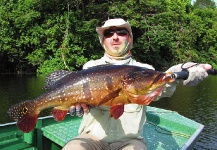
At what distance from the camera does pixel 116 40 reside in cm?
397

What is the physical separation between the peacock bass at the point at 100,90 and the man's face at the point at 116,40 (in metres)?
1.00

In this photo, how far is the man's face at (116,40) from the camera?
3971 millimetres

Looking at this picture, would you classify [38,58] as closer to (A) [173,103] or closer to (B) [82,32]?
(B) [82,32]

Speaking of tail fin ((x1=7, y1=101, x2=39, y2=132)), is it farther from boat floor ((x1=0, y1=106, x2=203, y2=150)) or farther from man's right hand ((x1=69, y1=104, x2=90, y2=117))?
boat floor ((x1=0, y1=106, x2=203, y2=150))

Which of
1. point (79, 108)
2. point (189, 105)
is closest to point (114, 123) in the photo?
point (79, 108)

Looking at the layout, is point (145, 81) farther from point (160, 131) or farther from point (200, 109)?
point (200, 109)

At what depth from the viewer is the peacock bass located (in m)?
2.85

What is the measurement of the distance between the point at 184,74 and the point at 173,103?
15.0 metres

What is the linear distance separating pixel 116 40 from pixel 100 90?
1276 mm

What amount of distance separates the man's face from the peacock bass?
1.00m

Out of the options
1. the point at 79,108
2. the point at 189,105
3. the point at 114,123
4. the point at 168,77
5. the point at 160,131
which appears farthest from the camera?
the point at 189,105

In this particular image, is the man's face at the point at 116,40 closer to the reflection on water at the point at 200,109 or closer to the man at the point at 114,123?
the man at the point at 114,123

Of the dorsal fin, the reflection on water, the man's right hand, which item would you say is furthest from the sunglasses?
the reflection on water

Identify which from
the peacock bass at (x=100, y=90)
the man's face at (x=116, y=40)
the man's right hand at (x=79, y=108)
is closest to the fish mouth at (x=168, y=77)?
the peacock bass at (x=100, y=90)
